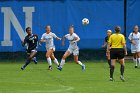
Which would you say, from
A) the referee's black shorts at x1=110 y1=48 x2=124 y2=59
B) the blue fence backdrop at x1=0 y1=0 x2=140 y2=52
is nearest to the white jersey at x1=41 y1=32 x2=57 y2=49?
the blue fence backdrop at x1=0 y1=0 x2=140 y2=52

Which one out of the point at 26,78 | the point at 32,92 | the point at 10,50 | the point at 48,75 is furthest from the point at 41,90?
the point at 10,50

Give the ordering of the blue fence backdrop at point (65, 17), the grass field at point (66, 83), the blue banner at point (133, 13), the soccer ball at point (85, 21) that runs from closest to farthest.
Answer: the grass field at point (66, 83) < the soccer ball at point (85, 21) < the blue fence backdrop at point (65, 17) < the blue banner at point (133, 13)

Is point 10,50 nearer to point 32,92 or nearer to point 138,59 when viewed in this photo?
point 138,59

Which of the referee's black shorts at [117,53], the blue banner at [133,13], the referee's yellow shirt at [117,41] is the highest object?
the blue banner at [133,13]

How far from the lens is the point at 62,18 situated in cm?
3319

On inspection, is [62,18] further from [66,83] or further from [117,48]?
[66,83]

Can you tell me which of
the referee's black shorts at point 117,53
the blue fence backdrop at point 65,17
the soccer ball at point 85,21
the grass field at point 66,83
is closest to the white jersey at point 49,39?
the grass field at point 66,83

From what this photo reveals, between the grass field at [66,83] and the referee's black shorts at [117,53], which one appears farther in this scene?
the referee's black shorts at [117,53]

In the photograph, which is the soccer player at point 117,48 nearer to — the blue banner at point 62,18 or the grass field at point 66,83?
the grass field at point 66,83

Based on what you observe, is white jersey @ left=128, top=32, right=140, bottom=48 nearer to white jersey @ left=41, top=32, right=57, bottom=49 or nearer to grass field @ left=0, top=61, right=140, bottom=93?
white jersey @ left=41, top=32, right=57, bottom=49

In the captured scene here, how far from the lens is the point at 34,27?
33000 millimetres

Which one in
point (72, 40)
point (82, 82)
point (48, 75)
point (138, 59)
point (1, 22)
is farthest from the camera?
point (1, 22)

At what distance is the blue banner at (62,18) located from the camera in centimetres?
3284

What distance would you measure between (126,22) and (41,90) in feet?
56.0
